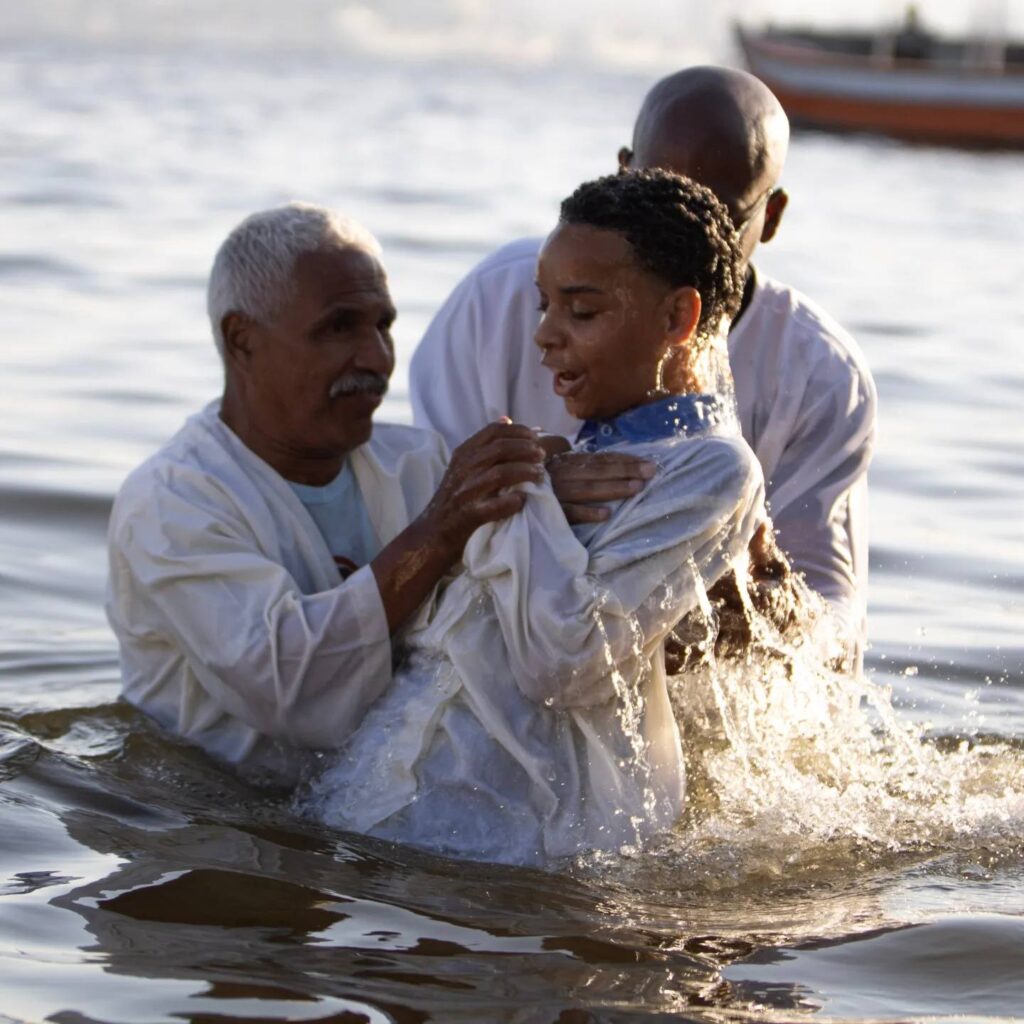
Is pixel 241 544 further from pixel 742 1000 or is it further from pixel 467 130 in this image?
pixel 467 130

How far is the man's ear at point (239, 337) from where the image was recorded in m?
4.82

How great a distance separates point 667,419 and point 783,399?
1.25 meters

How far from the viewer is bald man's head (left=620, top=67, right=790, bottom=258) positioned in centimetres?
494

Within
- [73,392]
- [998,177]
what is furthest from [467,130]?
[73,392]

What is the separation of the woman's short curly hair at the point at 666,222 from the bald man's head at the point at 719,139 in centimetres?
75

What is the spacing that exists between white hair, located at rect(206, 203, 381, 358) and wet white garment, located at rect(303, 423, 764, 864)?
2.56ft

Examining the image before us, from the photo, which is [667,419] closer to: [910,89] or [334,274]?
[334,274]

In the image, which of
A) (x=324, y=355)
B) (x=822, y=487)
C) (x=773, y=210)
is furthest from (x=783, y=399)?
(x=324, y=355)

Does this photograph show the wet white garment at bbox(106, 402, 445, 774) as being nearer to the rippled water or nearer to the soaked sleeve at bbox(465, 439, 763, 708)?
the rippled water

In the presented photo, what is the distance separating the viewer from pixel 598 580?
411 centimetres

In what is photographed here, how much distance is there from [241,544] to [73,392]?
6.22m

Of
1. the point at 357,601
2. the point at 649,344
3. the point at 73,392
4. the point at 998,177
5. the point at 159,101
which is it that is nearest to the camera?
the point at 649,344

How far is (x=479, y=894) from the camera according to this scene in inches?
171

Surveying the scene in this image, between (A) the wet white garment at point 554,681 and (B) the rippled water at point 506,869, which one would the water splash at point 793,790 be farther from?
(A) the wet white garment at point 554,681
